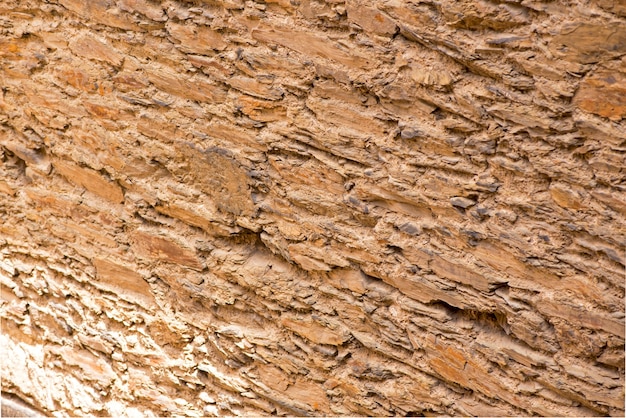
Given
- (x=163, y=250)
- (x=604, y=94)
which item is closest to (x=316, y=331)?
(x=163, y=250)

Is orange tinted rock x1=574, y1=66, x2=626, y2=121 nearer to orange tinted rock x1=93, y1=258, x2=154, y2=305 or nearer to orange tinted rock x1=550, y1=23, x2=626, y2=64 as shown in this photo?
orange tinted rock x1=550, y1=23, x2=626, y2=64

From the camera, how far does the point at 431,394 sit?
95.7 inches

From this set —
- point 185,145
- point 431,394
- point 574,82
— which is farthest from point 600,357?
point 185,145

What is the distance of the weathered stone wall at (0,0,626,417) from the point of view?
80.8 inches

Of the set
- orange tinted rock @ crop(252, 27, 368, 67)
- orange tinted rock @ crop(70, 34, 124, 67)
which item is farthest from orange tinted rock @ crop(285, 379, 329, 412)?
orange tinted rock @ crop(70, 34, 124, 67)

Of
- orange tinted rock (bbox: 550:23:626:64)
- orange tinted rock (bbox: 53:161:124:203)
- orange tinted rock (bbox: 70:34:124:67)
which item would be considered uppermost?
orange tinted rock (bbox: 550:23:626:64)

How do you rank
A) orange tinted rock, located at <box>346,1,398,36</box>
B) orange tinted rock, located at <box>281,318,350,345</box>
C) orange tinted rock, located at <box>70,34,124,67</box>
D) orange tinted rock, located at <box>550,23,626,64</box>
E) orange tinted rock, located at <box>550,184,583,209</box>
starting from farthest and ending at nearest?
orange tinted rock, located at <box>70,34,124,67</box>, orange tinted rock, located at <box>281,318,350,345</box>, orange tinted rock, located at <box>346,1,398,36</box>, orange tinted rock, located at <box>550,184,583,209</box>, orange tinted rock, located at <box>550,23,626,64</box>

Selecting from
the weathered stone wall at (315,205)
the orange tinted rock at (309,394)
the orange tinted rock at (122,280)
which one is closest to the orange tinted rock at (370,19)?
the weathered stone wall at (315,205)

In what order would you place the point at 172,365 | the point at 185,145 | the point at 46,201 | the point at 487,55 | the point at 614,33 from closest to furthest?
1. the point at 614,33
2. the point at 487,55
3. the point at 185,145
4. the point at 172,365
5. the point at 46,201

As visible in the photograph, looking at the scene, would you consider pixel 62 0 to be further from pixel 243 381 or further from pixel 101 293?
pixel 243 381

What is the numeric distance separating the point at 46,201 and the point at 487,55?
80.1 inches

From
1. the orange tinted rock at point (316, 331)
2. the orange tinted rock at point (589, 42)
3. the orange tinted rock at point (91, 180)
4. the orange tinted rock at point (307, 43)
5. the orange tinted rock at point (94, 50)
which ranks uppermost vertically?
the orange tinted rock at point (589, 42)

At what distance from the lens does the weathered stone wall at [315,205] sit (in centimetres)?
205

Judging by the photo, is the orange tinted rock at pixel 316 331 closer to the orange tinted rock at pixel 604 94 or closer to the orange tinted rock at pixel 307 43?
the orange tinted rock at pixel 307 43
